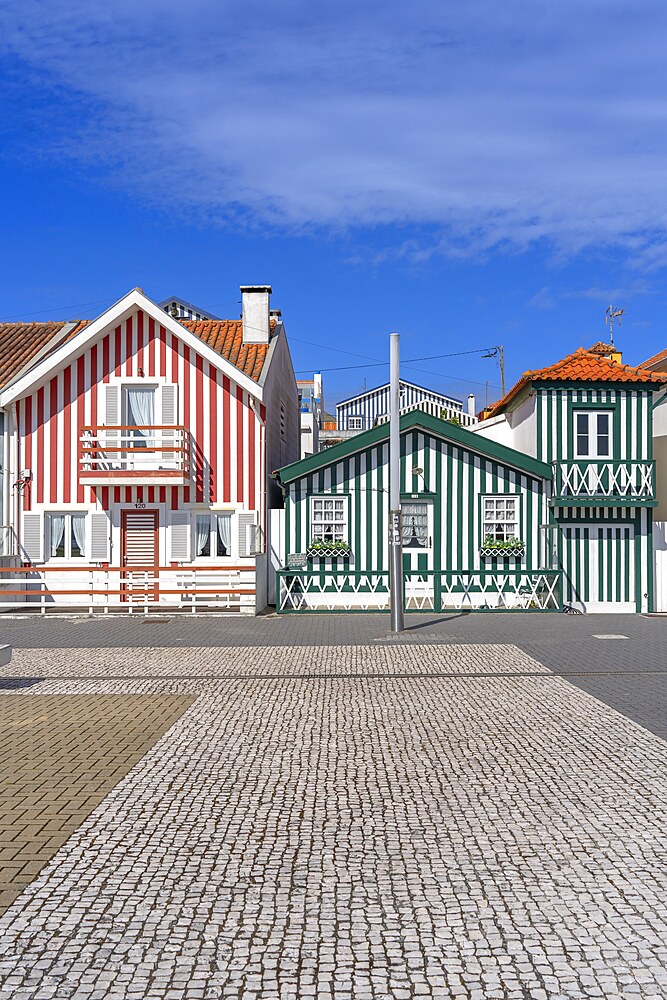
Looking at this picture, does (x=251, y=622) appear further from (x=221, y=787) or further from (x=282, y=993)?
(x=282, y=993)

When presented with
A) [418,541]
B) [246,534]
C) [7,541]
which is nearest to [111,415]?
[7,541]

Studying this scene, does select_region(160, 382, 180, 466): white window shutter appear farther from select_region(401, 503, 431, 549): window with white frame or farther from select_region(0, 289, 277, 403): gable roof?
select_region(401, 503, 431, 549): window with white frame

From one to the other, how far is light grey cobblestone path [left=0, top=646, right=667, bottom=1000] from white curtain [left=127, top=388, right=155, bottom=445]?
14.2 metres

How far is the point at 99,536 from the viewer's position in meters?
22.0

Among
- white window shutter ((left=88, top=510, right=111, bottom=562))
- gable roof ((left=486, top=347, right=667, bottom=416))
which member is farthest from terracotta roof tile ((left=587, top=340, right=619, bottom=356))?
A: white window shutter ((left=88, top=510, right=111, bottom=562))

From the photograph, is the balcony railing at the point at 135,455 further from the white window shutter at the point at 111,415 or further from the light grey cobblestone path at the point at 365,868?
the light grey cobblestone path at the point at 365,868

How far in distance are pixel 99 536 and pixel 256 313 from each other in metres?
7.96

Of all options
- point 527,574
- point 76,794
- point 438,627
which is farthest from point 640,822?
point 527,574

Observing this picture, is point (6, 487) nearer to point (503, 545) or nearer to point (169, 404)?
point (169, 404)

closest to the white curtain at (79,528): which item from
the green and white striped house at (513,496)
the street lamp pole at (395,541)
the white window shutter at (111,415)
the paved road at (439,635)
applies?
the white window shutter at (111,415)

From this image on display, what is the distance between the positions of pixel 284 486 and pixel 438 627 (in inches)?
228

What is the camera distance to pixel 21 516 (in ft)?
A: 72.5

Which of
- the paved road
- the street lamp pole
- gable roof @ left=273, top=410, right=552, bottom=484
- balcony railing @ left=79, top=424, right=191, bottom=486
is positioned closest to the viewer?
the paved road

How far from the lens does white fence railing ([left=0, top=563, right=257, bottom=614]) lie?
65.3 feet
